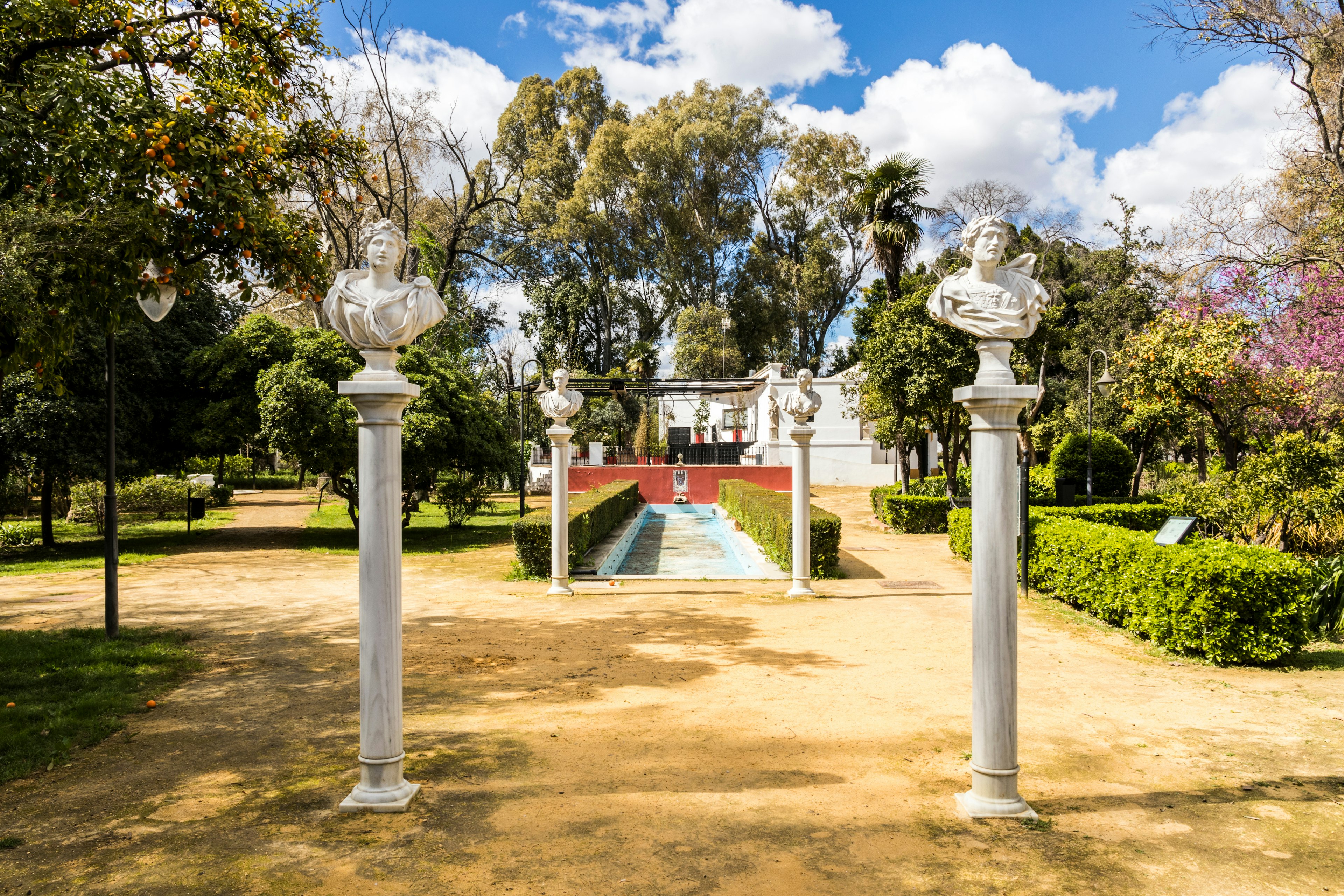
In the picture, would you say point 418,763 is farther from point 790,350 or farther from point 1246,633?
point 790,350

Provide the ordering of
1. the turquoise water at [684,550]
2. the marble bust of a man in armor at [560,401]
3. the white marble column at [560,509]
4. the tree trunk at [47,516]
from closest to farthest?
the marble bust of a man in armor at [560,401]
the white marble column at [560,509]
the turquoise water at [684,550]
the tree trunk at [47,516]

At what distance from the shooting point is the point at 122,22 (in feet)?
21.0

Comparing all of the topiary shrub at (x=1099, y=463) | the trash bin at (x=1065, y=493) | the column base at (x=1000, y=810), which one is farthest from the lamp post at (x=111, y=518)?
the topiary shrub at (x=1099, y=463)

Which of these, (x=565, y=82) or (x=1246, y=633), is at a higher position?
(x=565, y=82)

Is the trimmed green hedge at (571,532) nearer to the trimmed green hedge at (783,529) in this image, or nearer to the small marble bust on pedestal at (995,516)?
the trimmed green hedge at (783,529)

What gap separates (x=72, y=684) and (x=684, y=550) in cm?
1100

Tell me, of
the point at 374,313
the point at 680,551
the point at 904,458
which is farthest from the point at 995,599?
the point at 904,458

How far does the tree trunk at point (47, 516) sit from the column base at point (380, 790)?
15.3 metres

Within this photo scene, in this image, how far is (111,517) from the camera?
8.50 m

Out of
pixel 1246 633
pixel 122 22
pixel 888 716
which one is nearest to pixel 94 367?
pixel 122 22

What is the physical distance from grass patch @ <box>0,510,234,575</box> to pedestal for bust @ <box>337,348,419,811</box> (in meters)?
10.2

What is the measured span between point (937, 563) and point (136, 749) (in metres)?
11.7

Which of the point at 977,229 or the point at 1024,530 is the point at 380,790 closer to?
the point at 977,229

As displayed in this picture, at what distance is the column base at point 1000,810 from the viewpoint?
3.90m
